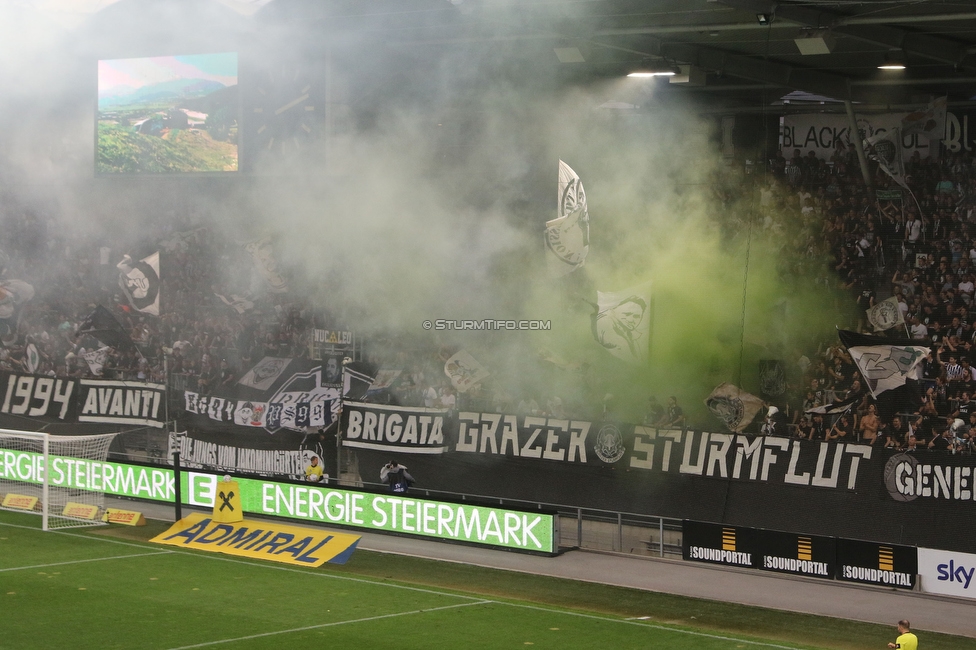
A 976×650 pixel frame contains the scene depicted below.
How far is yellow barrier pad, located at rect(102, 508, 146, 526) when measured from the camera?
1410 cm

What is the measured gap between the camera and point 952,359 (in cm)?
1404

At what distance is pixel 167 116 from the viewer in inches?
450

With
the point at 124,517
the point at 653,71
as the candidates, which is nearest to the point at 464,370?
the point at 124,517

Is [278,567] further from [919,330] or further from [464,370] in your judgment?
[919,330]

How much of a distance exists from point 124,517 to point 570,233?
6850 mm

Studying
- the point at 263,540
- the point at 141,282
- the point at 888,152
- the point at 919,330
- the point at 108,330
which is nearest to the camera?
the point at 263,540

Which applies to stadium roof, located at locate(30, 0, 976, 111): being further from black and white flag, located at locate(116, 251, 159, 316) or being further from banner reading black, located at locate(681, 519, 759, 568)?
black and white flag, located at locate(116, 251, 159, 316)

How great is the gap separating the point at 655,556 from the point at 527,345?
11.9 ft

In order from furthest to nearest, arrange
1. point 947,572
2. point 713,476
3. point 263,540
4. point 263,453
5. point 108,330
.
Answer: point 108,330
point 263,453
point 263,540
point 713,476
point 947,572

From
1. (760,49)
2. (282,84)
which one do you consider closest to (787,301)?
(760,49)

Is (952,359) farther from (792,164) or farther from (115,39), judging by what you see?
(115,39)

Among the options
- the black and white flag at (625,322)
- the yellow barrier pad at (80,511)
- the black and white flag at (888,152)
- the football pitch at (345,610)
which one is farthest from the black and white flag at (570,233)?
the yellow barrier pad at (80,511)

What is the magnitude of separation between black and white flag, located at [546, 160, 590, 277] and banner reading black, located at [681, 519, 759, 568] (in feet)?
14.4

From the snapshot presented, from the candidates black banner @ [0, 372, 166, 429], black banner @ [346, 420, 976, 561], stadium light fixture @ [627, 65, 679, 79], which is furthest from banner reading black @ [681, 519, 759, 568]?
black banner @ [0, 372, 166, 429]
